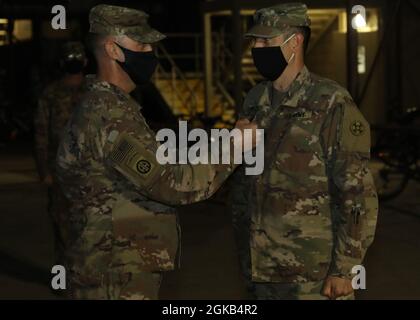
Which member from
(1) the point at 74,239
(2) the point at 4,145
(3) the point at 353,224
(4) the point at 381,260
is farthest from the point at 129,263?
(2) the point at 4,145

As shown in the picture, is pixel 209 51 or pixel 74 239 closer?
pixel 74 239

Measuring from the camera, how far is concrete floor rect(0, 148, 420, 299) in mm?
7707

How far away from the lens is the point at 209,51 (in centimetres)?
1925

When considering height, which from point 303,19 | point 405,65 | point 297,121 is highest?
point 303,19

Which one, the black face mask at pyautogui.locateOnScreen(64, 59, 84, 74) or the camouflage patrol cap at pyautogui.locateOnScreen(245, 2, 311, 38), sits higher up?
the camouflage patrol cap at pyautogui.locateOnScreen(245, 2, 311, 38)

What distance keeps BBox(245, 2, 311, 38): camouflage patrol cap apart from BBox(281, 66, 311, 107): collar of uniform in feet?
0.73

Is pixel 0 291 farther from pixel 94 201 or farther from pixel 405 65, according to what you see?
pixel 405 65

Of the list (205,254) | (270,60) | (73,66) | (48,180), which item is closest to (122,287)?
(270,60)

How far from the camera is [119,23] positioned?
13.1 feet

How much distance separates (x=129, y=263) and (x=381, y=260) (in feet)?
17.0

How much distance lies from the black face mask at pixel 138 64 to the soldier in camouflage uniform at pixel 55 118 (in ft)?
12.1

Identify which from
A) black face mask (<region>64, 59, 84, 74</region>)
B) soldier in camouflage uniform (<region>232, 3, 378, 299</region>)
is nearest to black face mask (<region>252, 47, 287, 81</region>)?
soldier in camouflage uniform (<region>232, 3, 378, 299</region>)

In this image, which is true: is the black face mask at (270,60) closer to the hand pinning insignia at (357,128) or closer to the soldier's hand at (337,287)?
the hand pinning insignia at (357,128)

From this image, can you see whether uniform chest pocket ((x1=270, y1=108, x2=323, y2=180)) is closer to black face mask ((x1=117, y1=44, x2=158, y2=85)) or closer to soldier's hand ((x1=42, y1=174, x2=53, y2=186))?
black face mask ((x1=117, y1=44, x2=158, y2=85))
